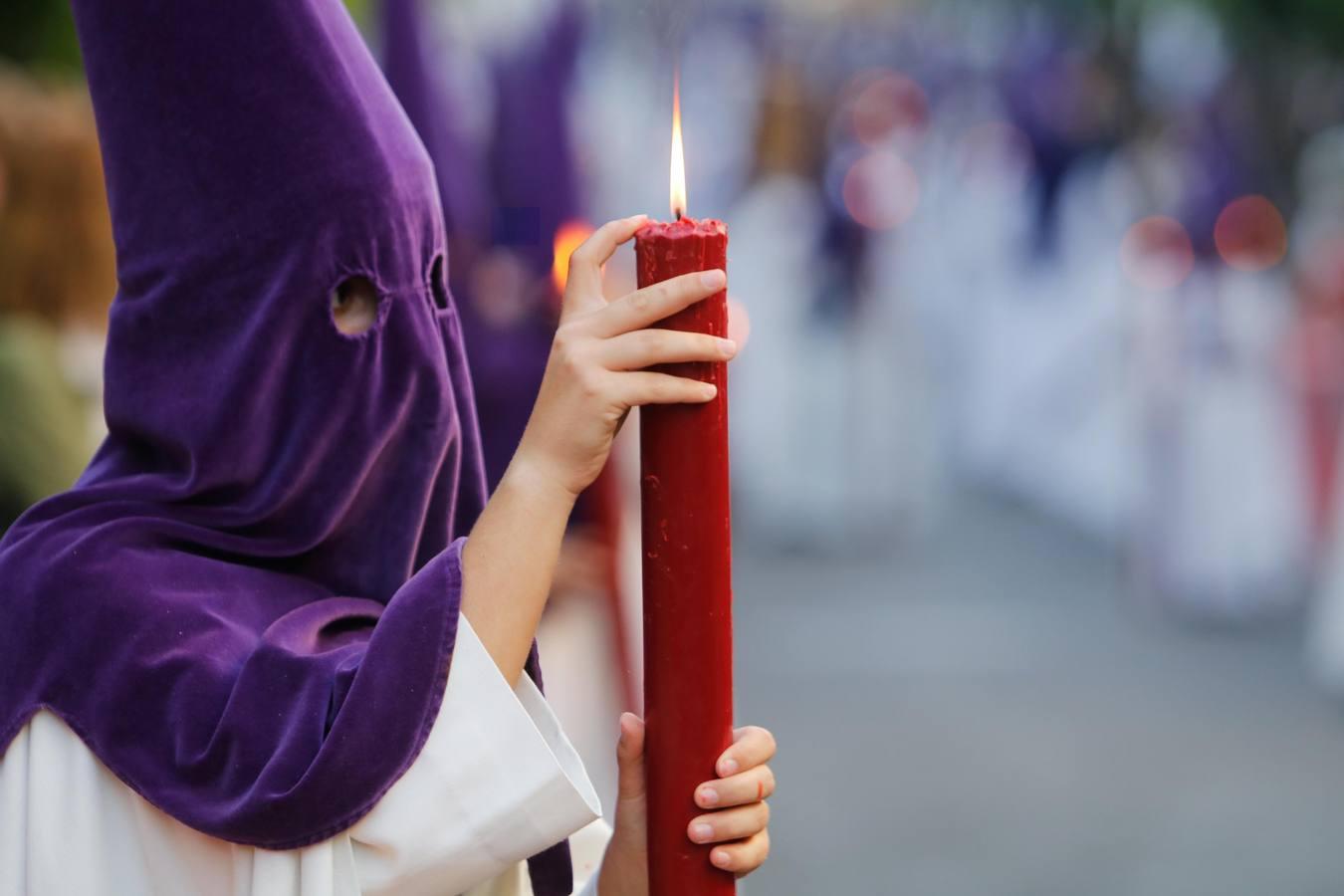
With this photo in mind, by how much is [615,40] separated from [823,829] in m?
17.1

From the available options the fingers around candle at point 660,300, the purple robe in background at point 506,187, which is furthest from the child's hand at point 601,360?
the purple robe in background at point 506,187

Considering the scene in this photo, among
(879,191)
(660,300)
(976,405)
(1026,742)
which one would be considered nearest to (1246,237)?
(879,191)

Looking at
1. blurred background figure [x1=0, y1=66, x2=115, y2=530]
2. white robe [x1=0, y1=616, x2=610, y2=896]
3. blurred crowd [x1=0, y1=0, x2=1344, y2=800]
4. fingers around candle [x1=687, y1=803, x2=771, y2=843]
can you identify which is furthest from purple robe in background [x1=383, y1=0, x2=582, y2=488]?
fingers around candle [x1=687, y1=803, x2=771, y2=843]

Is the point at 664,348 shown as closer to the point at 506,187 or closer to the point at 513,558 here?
the point at 513,558

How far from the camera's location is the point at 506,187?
5.35m

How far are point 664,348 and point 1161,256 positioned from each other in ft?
24.1

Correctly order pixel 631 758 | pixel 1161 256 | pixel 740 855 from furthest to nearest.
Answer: pixel 1161 256 → pixel 631 758 → pixel 740 855

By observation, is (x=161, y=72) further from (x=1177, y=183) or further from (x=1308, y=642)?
(x=1177, y=183)

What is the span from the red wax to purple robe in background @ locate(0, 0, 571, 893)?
0.82ft

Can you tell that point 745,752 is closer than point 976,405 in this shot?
Yes

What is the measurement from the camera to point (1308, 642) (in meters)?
7.39

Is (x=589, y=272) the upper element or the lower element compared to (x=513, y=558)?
upper

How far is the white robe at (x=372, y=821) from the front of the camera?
1467 mm

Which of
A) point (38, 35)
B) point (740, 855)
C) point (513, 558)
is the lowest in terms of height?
point (740, 855)
